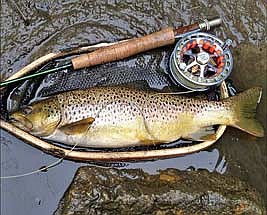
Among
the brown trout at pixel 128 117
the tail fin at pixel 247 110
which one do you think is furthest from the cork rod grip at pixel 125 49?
the tail fin at pixel 247 110

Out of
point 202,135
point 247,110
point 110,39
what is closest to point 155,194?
point 202,135

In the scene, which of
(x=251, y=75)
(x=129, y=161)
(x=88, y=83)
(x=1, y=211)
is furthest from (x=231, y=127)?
(x=1, y=211)

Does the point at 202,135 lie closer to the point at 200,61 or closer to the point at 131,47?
the point at 200,61

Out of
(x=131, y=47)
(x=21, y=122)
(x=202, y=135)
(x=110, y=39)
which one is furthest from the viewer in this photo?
(x=110, y=39)

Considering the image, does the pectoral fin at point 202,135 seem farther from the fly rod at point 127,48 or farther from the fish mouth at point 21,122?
the fish mouth at point 21,122

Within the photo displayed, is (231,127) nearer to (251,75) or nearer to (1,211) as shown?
(251,75)

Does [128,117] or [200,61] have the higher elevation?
[200,61]
